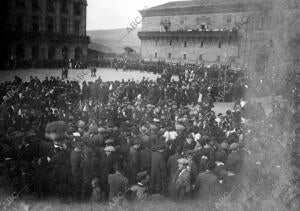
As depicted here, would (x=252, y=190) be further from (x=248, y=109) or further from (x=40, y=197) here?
(x=248, y=109)

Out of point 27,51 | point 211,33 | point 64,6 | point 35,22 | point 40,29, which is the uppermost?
point 211,33

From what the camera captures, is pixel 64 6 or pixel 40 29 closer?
pixel 64 6

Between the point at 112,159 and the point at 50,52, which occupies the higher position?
the point at 50,52

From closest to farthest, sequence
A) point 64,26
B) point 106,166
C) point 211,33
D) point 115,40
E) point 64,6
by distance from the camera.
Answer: point 106,166
point 64,6
point 64,26
point 211,33
point 115,40

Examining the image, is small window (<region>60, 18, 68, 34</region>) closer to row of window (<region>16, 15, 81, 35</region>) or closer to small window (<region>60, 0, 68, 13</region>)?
row of window (<region>16, 15, 81, 35</region>)

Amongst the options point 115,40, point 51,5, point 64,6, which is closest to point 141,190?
point 64,6

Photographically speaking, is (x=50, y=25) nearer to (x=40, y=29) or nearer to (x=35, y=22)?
(x=40, y=29)
